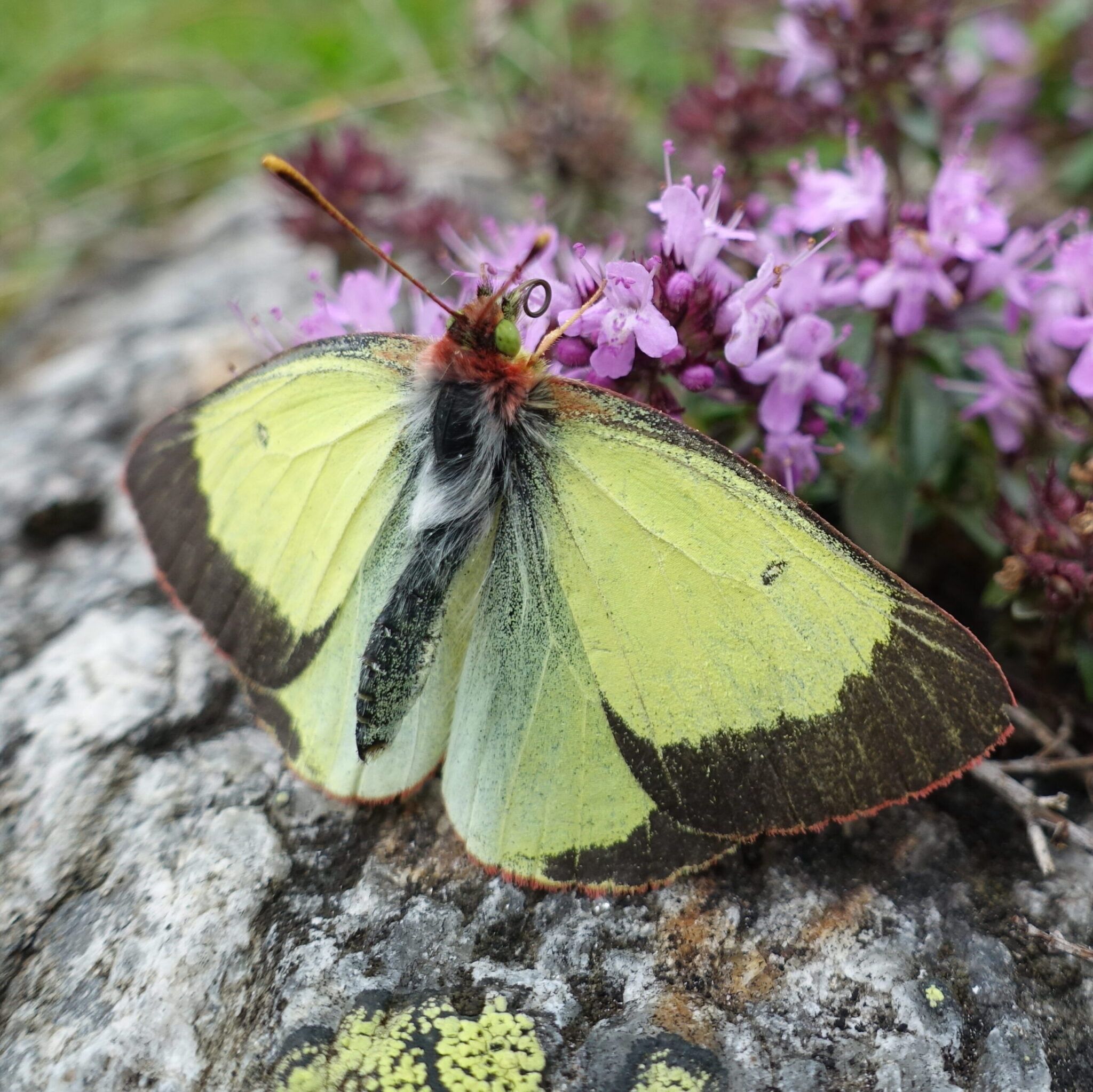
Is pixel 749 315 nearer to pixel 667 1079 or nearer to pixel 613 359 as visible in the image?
pixel 613 359

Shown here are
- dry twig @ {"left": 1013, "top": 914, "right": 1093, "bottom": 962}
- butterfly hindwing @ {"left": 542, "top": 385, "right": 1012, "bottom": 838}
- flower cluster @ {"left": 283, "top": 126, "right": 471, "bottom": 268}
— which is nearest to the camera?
butterfly hindwing @ {"left": 542, "top": 385, "right": 1012, "bottom": 838}

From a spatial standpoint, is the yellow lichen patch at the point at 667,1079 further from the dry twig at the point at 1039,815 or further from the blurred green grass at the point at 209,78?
the blurred green grass at the point at 209,78

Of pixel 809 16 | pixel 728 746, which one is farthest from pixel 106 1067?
pixel 809 16

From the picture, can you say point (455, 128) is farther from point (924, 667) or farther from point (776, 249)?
point (924, 667)

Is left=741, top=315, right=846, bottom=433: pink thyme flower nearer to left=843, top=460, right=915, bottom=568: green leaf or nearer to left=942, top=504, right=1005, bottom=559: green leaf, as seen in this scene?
left=843, top=460, right=915, bottom=568: green leaf

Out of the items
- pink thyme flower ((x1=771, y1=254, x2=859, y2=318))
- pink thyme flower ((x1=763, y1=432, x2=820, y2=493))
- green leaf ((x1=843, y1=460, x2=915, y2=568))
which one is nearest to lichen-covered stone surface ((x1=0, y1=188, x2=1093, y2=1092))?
green leaf ((x1=843, y1=460, x2=915, y2=568))

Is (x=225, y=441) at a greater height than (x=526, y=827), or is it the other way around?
(x=225, y=441)
